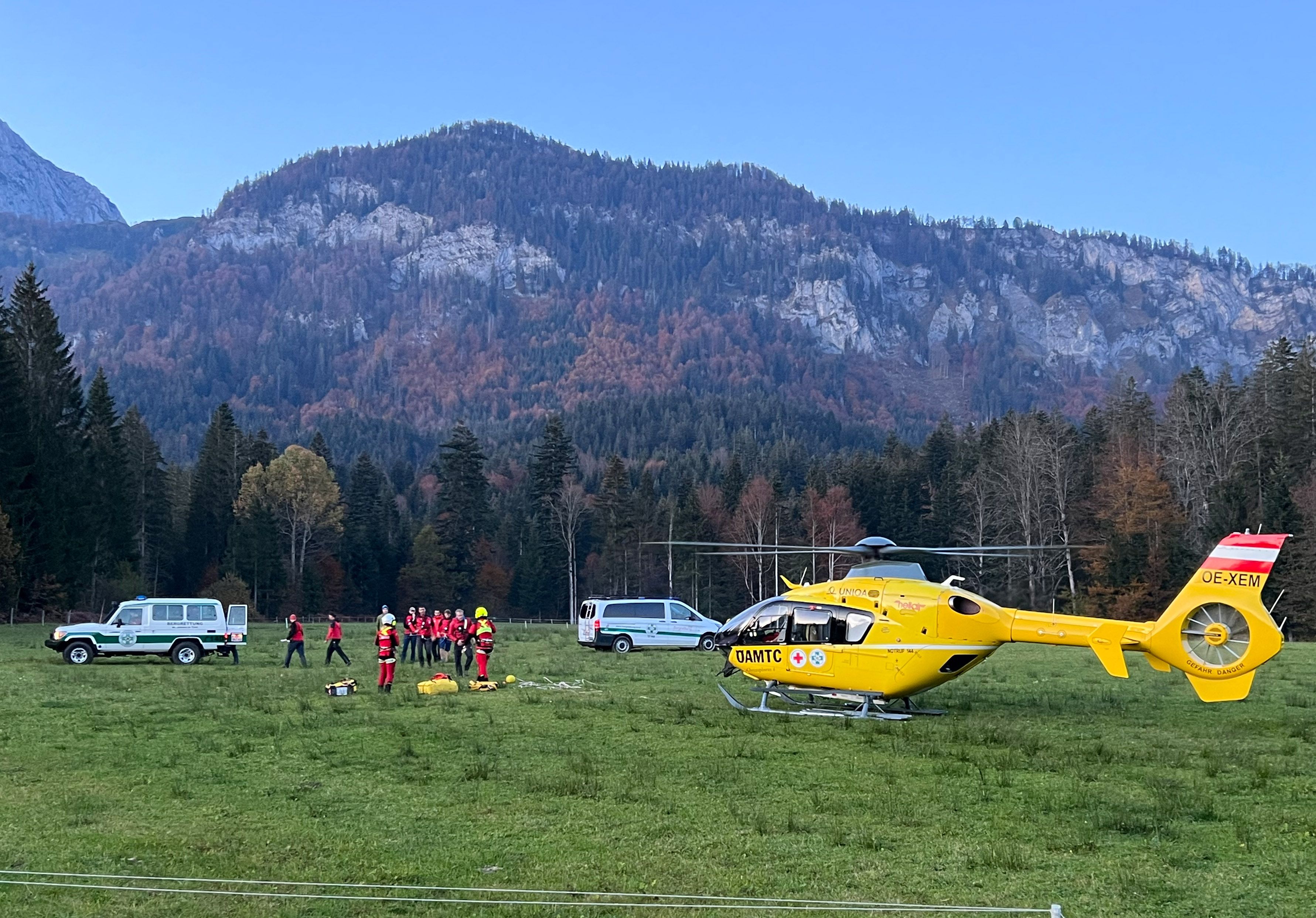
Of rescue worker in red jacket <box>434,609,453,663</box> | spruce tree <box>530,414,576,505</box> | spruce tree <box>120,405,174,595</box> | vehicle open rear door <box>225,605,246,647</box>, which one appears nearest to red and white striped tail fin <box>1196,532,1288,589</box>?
rescue worker in red jacket <box>434,609,453,663</box>

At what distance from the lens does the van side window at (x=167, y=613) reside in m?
31.2

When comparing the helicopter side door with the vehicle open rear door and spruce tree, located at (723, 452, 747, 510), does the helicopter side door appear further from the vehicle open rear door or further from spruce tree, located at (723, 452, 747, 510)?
spruce tree, located at (723, 452, 747, 510)

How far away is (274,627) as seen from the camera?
63875mm

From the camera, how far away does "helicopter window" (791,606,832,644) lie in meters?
19.4

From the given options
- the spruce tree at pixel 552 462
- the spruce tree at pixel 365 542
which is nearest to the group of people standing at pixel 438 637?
the spruce tree at pixel 552 462

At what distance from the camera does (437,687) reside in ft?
75.2

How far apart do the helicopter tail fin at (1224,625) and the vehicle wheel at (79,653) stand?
26.2 m

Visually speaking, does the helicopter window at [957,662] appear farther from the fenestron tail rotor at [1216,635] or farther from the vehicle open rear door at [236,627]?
the vehicle open rear door at [236,627]

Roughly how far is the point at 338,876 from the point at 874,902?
4.29 metres

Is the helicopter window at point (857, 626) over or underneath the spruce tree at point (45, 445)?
underneath

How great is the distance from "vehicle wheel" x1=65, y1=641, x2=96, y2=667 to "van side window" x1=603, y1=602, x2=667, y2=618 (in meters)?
15.7

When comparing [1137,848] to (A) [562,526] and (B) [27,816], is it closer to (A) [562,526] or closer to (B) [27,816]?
(B) [27,816]

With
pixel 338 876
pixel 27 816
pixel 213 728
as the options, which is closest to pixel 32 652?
pixel 213 728

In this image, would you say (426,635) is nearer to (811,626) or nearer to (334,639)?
(334,639)
